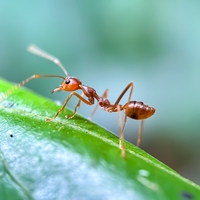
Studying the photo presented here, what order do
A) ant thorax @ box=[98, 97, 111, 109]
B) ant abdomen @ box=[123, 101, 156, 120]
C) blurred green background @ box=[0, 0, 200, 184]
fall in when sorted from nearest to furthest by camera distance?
ant abdomen @ box=[123, 101, 156, 120] < ant thorax @ box=[98, 97, 111, 109] < blurred green background @ box=[0, 0, 200, 184]

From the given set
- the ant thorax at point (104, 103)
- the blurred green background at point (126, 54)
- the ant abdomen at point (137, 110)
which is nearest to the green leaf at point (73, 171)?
the ant abdomen at point (137, 110)

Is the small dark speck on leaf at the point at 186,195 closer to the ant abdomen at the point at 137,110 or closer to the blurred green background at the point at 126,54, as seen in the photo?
the ant abdomen at the point at 137,110

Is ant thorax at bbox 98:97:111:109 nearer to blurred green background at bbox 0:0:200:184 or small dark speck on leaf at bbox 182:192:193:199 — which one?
blurred green background at bbox 0:0:200:184

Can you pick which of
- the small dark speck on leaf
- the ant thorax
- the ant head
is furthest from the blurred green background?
the small dark speck on leaf

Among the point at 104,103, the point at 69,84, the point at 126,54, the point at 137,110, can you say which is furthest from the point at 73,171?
the point at 126,54

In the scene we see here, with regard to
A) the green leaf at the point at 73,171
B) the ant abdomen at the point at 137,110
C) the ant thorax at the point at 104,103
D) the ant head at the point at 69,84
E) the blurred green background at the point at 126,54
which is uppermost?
the blurred green background at the point at 126,54

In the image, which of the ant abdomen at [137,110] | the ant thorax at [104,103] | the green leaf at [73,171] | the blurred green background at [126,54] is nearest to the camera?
the green leaf at [73,171]
